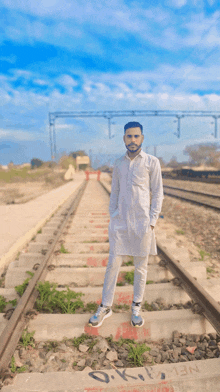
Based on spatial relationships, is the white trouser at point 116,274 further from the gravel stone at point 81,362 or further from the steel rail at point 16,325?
the steel rail at point 16,325

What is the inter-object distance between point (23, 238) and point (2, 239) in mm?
549

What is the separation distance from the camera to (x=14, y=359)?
225 centimetres

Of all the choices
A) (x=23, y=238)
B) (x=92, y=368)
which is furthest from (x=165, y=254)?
(x=23, y=238)

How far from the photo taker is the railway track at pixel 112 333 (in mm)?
2084

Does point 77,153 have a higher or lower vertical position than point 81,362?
higher

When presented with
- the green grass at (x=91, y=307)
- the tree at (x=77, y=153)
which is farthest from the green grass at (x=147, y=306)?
the tree at (x=77, y=153)

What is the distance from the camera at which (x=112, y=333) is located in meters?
2.69

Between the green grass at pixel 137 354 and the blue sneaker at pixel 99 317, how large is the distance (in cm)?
40

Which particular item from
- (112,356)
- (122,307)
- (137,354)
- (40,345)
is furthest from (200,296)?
(40,345)

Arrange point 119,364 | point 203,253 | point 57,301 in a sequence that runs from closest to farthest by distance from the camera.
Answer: point 119,364
point 57,301
point 203,253

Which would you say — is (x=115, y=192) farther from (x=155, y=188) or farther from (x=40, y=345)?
(x=40, y=345)

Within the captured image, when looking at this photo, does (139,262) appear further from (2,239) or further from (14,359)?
(2,239)

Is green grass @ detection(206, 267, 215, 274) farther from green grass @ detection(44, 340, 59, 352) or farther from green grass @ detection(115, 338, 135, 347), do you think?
green grass @ detection(44, 340, 59, 352)

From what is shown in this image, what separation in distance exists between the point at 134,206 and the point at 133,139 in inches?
24.0
